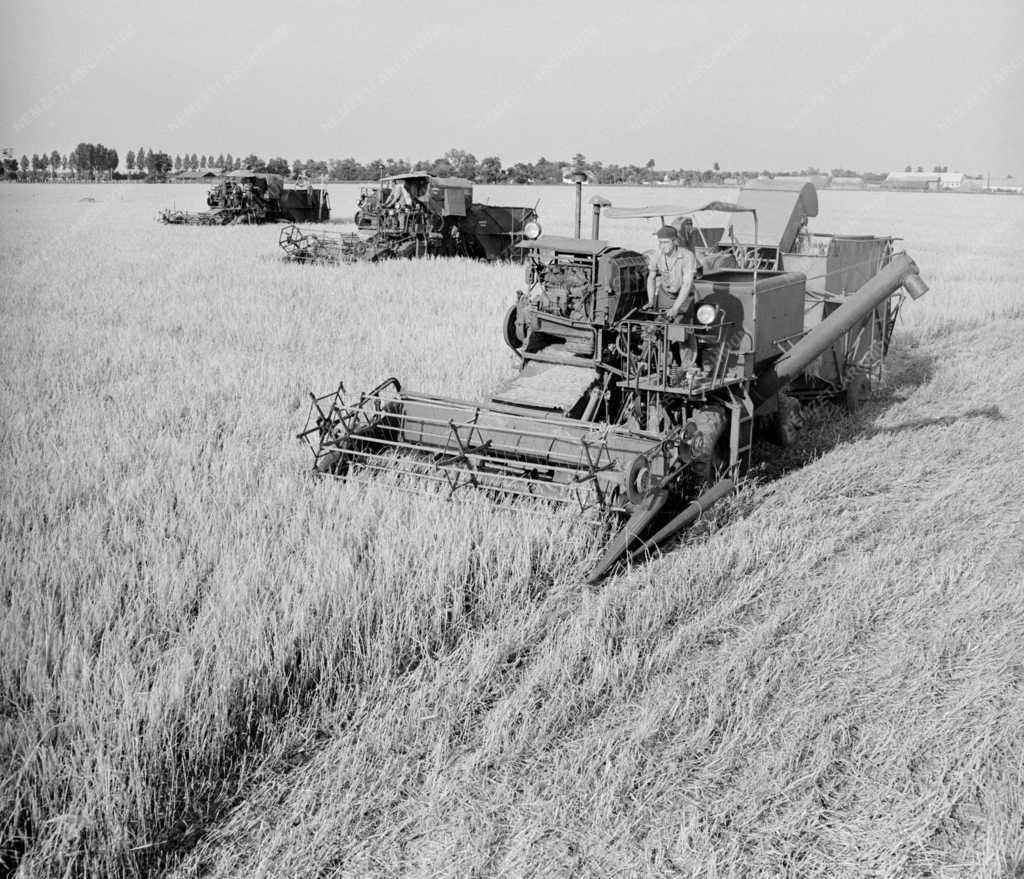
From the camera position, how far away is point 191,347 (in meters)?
12.1

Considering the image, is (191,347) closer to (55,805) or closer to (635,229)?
(55,805)

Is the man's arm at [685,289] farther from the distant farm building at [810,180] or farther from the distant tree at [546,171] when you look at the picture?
the distant tree at [546,171]

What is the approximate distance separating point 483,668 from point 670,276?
3.75 meters

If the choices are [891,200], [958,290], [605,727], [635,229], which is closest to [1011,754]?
[605,727]

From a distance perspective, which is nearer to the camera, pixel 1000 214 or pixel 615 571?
pixel 615 571

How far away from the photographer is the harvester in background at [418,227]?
23.0 m

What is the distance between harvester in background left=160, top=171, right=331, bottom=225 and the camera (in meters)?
34.8

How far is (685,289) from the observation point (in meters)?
7.13

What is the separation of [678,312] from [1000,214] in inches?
1861

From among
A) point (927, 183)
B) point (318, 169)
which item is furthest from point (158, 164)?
point (927, 183)

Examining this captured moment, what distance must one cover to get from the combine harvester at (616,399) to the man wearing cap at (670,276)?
0.36 feet

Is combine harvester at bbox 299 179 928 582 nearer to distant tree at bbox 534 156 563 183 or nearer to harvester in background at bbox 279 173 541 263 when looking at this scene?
harvester in background at bbox 279 173 541 263

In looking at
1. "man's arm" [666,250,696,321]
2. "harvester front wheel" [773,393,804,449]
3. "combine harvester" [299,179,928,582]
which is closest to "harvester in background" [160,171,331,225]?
"combine harvester" [299,179,928,582]

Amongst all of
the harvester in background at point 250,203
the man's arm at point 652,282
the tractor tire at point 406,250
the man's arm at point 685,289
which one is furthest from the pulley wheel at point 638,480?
the harvester in background at point 250,203
